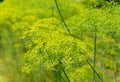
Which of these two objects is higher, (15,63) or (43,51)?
(43,51)

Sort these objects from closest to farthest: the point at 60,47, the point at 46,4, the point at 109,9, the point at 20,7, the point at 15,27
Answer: the point at 60,47 < the point at 109,9 < the point at 15,27 < the point at 46,4 < the point at 20,7

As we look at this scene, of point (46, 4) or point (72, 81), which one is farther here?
point (46, 4)

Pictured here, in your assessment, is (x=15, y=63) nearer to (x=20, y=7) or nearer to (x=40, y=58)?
(x=20, y=7)

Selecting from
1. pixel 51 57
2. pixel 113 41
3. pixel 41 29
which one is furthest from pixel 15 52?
pixel 51 57

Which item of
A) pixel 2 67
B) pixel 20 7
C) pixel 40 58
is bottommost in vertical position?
pixel 2 67

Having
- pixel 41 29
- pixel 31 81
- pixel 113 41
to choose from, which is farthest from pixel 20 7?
pixel 41 29

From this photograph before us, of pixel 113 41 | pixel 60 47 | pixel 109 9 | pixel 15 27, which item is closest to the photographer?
pixel 60 47

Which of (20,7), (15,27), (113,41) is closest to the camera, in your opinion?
(113,41)

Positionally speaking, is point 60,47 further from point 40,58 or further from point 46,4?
point 46,4

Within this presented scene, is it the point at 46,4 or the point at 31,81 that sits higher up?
the point at 46,4
